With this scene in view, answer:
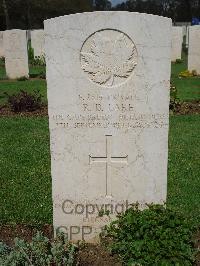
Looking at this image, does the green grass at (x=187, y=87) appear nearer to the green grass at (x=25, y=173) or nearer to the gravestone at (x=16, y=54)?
the green grass at (x=25, y=173)

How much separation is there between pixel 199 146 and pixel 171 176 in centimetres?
150

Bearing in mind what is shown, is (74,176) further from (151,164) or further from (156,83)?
(156,83)

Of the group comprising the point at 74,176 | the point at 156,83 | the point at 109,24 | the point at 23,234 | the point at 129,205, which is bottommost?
the point at 23,234

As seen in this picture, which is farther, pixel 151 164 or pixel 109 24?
pixel 151 164

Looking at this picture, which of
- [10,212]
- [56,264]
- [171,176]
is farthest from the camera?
[171,176]

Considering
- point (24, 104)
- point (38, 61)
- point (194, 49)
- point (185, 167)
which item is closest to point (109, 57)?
point (185, 167)

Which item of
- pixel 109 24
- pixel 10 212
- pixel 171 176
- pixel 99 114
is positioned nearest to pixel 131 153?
pixel 99 114

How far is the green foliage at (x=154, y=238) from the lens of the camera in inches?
122

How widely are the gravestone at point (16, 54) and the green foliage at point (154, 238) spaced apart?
11952 millimetres

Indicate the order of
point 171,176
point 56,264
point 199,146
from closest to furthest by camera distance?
point 56,264, point 171,176, point 199,146

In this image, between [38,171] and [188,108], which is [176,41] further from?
[38,171]

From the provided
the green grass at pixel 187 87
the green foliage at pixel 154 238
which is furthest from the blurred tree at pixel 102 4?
the green foliage at pixel 154 238

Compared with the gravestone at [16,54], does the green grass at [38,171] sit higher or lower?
lower

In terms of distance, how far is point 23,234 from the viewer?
403 centimetres
